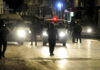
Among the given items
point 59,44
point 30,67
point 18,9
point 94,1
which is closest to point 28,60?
point 30,67

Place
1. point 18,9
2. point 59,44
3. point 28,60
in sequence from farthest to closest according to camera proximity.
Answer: point 18,9 < point 59,44 < point 28,60

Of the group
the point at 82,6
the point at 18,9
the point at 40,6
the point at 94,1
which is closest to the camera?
the point at 94,1

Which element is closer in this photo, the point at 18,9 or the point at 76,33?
the point at 76,33

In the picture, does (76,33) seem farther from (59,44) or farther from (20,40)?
(20,40)

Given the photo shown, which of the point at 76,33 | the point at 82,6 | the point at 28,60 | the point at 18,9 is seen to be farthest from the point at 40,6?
the point at 28,60

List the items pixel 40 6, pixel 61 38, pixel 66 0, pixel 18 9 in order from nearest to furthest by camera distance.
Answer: pixel 61 38
pixel 18 9
pixel 66 0
pixel 40 6

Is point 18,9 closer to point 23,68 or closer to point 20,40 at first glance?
point 20,40

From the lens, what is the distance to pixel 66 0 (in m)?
70.9

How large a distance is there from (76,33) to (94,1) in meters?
29.0

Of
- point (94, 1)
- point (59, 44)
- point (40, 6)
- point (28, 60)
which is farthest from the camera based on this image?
point (40, 6)

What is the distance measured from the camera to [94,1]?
55.4 m

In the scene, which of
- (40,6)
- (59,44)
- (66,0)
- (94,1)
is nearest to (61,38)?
(59,44)

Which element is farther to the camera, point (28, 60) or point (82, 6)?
point (82, 6)

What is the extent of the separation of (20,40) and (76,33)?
5.24 meters
